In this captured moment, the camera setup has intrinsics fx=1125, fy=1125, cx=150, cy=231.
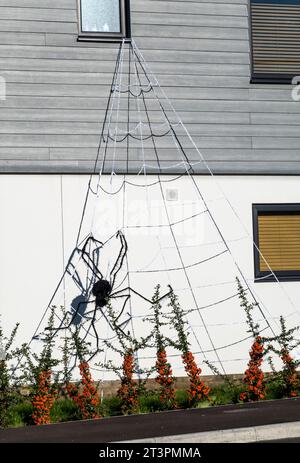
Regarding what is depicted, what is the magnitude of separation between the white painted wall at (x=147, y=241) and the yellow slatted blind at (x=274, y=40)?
4.98 ft

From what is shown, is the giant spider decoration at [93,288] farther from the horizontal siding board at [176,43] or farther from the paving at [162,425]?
the horizontal siding board at [176,43]

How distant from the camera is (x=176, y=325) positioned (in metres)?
12.8

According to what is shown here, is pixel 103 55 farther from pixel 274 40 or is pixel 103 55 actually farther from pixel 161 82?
pixel 274 40

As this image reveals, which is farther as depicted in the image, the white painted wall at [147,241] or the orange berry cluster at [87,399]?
the white painted wall at [147,241]

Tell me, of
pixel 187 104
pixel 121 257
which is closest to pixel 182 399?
pixel 121 257

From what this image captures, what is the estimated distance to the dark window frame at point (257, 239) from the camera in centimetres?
1465

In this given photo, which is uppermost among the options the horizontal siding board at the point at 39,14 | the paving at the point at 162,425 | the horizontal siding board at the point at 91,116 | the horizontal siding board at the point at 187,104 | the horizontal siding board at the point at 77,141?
the horizontal siding board at the point at 39,14

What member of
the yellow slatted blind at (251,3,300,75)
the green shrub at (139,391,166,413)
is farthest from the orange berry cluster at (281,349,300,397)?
A: the yellow slatted blind at (251,3,300,75)

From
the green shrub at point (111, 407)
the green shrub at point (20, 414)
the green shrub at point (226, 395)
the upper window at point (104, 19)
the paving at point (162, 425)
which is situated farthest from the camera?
the upper window at point (104, 19)

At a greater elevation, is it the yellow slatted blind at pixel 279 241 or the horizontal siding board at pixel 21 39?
the horizontal siding board at pixel 21 39

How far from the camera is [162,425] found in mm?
10953

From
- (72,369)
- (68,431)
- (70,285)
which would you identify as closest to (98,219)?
(70,285)

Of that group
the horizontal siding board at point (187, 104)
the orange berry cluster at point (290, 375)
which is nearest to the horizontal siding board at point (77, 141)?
the horizontal siding board at point (187, 104)

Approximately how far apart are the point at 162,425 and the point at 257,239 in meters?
4.38
